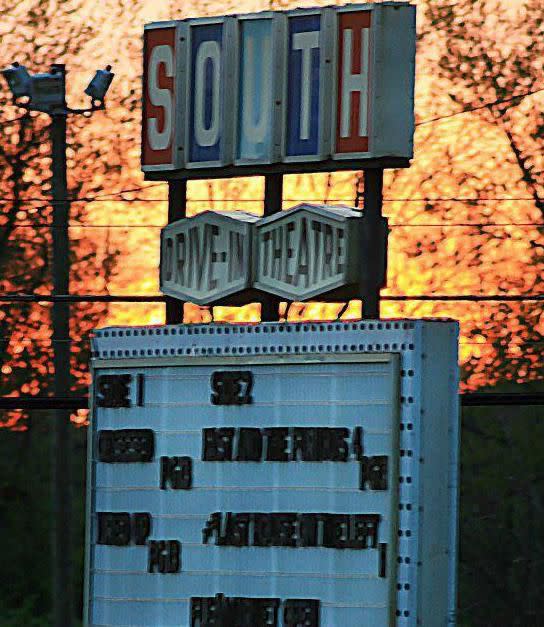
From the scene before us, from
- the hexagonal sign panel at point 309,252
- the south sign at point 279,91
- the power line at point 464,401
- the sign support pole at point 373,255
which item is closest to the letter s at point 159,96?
the south sign at point 279,91

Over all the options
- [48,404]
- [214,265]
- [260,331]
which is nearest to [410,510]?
[260,331]

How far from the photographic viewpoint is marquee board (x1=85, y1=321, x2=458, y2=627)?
50.6 ft

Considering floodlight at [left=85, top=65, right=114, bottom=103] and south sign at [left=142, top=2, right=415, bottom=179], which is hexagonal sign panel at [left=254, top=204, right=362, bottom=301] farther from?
floodlight at [left=85, top=65, right=114, bottom=103]

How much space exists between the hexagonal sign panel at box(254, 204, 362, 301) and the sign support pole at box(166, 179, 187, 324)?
1.22 meters

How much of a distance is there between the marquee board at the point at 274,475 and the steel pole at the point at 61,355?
6.95 metres

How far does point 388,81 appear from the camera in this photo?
16.1m

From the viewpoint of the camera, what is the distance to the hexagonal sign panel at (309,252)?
1603 centimetres

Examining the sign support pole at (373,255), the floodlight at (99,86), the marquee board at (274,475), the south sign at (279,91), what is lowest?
the marquee board at (274,475)

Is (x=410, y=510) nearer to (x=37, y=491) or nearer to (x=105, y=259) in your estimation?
(x=105, y=259)

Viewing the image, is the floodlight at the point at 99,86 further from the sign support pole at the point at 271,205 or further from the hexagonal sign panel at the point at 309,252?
the hexagonal sign panel at the point at 309,252

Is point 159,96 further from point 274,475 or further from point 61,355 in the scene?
point 61,355

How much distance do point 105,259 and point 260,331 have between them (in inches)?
939

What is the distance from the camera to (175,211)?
17.8m

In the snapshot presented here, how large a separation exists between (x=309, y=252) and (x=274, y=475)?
1.99 m
